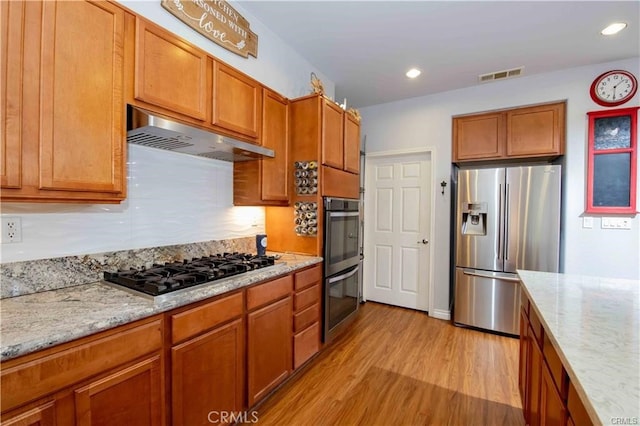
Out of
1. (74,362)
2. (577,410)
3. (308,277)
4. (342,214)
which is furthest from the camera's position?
(342,214)

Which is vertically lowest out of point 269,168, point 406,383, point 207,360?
point 406,383

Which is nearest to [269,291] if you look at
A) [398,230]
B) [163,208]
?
[163,208]

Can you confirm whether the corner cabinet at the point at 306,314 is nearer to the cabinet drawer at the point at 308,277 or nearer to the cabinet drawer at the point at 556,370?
the cabinet drawer at the point at 308,277

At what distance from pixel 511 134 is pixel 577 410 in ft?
10.3

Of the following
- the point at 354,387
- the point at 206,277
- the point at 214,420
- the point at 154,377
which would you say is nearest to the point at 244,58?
the point at 206,277

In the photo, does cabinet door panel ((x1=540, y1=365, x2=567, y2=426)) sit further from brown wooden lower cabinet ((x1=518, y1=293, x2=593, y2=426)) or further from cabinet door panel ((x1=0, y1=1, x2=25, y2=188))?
cabinet door panel ((x1=0, y1=1, x2=25, y2=188))

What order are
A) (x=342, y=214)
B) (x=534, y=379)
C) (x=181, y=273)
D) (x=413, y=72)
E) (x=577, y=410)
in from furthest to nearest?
(x=413, y=72), (x=342, y=214), (x=181, y=273), (x=534, y=379), (x=577, y=410)

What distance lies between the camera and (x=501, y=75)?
3119mm

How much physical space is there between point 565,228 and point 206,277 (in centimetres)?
346

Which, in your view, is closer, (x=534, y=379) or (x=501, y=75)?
(x=534, y=379)

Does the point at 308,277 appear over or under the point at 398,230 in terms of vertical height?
under

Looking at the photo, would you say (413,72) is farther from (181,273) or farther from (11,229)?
(11,229)

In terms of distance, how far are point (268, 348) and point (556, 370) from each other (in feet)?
4.96

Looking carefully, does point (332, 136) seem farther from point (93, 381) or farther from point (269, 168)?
point (93, 381)
